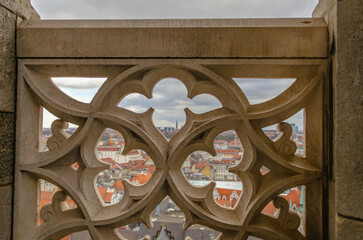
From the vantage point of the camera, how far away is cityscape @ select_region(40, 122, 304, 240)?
4.22 feet

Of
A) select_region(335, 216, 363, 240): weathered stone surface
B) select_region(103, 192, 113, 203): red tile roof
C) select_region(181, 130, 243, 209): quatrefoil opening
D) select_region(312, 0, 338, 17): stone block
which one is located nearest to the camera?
select_region(335, 216, 363, 240): weathered stone surface

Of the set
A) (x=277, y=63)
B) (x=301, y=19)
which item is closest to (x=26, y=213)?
(x=277, y=63)

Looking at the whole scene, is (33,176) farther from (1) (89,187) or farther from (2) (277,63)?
(2) (277,63)

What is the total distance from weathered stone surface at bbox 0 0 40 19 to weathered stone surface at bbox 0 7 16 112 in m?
0.03

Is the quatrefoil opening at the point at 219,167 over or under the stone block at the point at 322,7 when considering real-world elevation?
under

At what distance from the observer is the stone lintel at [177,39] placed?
3.86ft

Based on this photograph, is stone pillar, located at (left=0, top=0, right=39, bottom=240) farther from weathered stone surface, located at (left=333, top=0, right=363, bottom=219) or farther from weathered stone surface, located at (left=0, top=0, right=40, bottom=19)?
weathered stone surface, located at (left=333, top=0, right=363, bottom=219)

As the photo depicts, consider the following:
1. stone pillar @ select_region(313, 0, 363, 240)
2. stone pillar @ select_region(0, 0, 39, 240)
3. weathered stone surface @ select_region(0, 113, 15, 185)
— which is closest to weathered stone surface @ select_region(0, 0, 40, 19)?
stone pillar @ select_region(0, 0, 39, 240)

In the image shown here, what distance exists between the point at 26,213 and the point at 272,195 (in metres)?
1.25

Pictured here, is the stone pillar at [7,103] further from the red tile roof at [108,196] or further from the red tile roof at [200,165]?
the red tile roof at [200,165]

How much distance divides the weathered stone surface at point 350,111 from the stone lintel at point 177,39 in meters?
0.52

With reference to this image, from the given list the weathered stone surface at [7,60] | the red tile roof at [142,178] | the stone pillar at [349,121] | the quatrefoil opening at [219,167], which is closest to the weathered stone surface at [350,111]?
the stone pillar at [349,121]

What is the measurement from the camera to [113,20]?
1266mm

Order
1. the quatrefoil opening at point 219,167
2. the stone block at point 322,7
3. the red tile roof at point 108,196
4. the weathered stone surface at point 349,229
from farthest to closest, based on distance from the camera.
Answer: the red tile roof at point 108,196 < the quatrefoil opening at point 219,167 < the stone block at point 322,7 < the weathered stone surface at point 349,229
